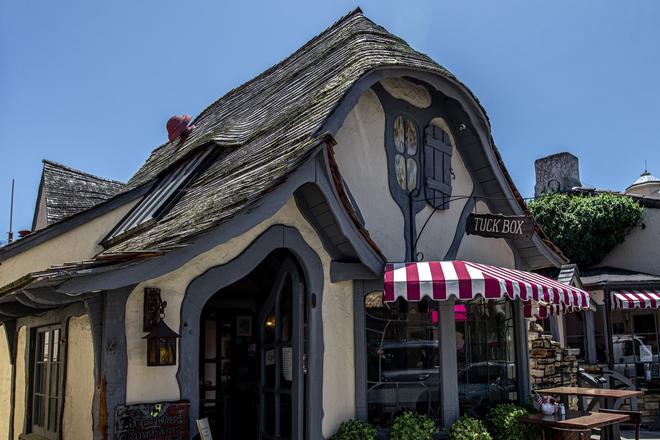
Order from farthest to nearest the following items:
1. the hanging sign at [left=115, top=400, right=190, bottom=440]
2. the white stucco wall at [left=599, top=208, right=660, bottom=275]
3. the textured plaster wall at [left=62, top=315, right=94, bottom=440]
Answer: the white stucco wall at [left=599, top=208, right=660, bottom=275], the textured plaster wall at [left=62, top=315, right=94, bottom=440], the hanging sign at [left=115, top=400, right=190, bottom=440]

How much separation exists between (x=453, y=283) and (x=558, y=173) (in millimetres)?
18264

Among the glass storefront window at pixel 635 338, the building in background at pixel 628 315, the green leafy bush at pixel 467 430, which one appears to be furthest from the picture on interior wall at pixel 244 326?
the glass storefront window at pixel 635 338

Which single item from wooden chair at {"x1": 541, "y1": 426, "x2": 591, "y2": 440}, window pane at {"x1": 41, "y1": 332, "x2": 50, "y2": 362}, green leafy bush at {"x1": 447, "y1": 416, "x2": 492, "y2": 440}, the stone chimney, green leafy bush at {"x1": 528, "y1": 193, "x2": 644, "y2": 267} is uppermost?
the stone chimney

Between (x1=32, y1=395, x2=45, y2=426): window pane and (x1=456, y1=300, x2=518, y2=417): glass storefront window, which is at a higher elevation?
(x1=456, y1=300, x2=518, y2=417): glass storefront window

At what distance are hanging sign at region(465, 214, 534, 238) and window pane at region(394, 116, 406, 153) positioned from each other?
1.33 meters

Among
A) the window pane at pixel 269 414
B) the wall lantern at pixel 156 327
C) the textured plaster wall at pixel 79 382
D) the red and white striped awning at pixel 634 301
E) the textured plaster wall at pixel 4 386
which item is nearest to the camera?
the wall lantern at pixel 156 327

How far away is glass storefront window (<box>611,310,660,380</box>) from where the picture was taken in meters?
18.6

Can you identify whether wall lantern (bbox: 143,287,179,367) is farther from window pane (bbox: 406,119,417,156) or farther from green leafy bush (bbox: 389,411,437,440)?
window pane (bbox: 406,119,417,156)

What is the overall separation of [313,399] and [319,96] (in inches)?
143

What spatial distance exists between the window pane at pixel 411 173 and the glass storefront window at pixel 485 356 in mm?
1750

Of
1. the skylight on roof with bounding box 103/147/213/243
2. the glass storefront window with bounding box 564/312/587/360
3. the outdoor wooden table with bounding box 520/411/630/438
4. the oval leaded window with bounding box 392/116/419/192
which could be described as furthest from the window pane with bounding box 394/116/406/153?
the glass storefront window with bounding box 564/312/587/360

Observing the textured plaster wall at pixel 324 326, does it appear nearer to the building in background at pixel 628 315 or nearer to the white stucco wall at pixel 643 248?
the building in background at pixel 628 315

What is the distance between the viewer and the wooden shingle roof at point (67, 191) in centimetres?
1209

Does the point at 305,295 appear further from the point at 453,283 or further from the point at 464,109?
the point at 464,109
